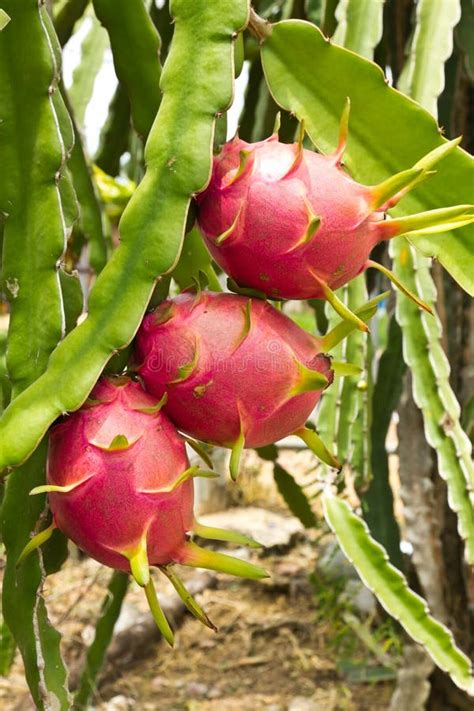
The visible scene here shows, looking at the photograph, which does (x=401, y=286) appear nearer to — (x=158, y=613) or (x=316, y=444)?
(x=316, y=444)

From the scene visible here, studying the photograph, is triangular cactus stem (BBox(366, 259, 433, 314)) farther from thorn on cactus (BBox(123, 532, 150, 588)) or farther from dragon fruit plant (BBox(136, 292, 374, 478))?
thorn on cactus (BBox(123, 532, 150, 588))

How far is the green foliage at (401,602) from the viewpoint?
0.95m

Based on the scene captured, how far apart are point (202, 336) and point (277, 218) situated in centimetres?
9

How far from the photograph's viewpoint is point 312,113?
718 mm

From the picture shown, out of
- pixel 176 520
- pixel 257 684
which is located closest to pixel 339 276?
pixel 176 520

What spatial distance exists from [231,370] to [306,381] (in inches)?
1.8

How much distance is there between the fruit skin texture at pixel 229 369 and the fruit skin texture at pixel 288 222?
0.08 feet

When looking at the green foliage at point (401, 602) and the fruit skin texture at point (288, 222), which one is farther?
the green foliage at point (401, 602)

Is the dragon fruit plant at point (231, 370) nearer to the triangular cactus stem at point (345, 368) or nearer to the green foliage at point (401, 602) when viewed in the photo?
the triangular cactus stem at point (345, 368)

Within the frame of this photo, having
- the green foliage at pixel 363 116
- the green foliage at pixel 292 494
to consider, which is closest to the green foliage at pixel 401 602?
the green foliage at pixel 363 116

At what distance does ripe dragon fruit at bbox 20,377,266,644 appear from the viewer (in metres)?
0.51

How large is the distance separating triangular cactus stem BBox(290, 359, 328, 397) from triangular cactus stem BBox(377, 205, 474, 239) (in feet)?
0.35

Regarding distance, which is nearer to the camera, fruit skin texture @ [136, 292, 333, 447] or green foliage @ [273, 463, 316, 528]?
fruit skin texture @ [136, 292, 333, 447]

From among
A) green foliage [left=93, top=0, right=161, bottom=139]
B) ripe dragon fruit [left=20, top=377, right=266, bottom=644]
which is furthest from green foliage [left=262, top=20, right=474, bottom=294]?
ripe dragon fruit [left=20, top=377, right=266, bottom=644]
